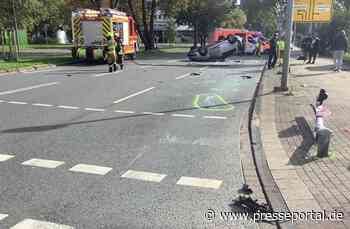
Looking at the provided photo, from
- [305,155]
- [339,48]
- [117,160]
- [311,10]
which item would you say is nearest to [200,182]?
[117,160]

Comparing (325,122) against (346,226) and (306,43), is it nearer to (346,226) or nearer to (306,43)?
(346,226)

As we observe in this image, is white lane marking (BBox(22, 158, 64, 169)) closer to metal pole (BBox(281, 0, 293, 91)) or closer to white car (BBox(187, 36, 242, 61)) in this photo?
metal pole (BBox(281, 0, 293, 91))

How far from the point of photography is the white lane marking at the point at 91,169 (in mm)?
5871

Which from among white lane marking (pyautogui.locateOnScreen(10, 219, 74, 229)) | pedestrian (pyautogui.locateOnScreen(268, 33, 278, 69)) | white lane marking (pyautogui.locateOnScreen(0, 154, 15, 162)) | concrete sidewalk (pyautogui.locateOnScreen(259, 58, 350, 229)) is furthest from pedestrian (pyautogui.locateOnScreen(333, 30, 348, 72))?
white lane marking (pyautogui.locateOnScreen(10, 219, 74, 229))

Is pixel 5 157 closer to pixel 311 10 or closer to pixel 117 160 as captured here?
pixel 117 160

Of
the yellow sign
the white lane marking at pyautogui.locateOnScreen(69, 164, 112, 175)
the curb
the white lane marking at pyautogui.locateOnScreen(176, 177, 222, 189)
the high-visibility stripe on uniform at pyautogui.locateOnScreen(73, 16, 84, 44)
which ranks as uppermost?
the yellow sign

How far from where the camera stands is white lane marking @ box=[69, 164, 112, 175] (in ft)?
19.3

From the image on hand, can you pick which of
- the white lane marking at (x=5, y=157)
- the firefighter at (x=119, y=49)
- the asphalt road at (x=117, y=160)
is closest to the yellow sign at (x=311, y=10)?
the asphalt road at (x=117, y=160)

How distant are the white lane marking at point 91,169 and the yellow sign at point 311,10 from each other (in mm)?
11386

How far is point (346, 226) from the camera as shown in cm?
416

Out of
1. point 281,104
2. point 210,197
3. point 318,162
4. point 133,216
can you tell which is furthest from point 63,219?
point 281,104

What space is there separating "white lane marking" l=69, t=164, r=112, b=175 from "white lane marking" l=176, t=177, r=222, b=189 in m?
1.05

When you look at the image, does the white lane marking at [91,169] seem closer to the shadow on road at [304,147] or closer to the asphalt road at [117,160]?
the asphalt road at [117,160]

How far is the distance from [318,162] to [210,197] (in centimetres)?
188
